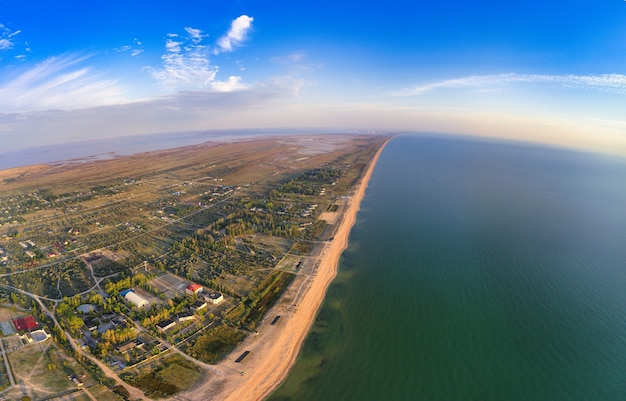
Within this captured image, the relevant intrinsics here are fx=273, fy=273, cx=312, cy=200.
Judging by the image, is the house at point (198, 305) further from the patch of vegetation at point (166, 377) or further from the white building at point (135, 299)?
the patch of vegetation at point (166, 377)

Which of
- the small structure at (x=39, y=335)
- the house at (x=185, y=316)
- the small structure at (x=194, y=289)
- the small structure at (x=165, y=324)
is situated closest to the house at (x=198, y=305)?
the house at (x=185, y=316)

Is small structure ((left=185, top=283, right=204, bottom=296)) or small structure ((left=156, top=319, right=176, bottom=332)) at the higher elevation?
small structure ((left=185, top=283, right=204, bottom=296))

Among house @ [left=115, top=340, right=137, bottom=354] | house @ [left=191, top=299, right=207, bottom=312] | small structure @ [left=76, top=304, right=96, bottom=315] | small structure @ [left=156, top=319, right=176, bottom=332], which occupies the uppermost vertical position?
small structure @ [left=76, top=304, right=96, bottom=315]

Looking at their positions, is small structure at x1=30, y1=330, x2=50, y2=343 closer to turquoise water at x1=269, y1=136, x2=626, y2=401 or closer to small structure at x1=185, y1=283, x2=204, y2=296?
small structure at x1=185, y1=283, x2=204, y2=296

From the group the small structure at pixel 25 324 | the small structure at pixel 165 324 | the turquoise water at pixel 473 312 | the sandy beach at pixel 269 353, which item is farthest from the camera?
the small structure at pixel 165 324

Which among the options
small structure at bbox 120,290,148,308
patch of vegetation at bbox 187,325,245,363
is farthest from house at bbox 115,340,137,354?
small structure at bbox 120,290,148,308

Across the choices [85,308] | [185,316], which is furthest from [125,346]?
[85,308]

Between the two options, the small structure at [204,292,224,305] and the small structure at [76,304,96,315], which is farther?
the small structure at [204,292,224,305]

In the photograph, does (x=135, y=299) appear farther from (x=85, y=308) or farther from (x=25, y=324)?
(x=25, y=324)
